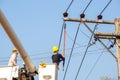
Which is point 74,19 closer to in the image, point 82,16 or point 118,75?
point 82,16

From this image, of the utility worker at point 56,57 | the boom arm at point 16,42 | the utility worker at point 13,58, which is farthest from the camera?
the utility worker at point 56,57

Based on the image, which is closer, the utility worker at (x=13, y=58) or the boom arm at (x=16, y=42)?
the boom arm at (x=16, y=42)

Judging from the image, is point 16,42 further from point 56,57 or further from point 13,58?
point 56,57

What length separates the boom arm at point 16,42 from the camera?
18.7 metres

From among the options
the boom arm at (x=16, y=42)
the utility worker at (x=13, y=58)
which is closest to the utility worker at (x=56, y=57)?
the boom arm at (x=16, y=42)

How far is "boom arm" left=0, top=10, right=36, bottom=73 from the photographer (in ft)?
61.4

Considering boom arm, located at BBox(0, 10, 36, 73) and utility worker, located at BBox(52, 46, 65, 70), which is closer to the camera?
boom arm, located at BBox(0, 10, 36, 73)

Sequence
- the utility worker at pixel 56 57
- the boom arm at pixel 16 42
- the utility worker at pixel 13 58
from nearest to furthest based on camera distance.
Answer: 1. the boom arm at pixel 16 42
2. the utility worker at pixel 13 58
3. the utility worker at pixel 56 57

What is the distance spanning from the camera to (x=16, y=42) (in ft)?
66.9

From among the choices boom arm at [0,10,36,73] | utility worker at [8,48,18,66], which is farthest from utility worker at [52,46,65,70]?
utility worker at [8,48,18,66]

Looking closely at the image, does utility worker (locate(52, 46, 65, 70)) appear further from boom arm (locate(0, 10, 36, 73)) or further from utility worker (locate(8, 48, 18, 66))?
utility worker (locate(8, 48, 18, 66))

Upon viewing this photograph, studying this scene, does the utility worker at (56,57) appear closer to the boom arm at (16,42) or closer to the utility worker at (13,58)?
the boom arm at (16,42)

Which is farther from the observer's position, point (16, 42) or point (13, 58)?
point (13, 58)

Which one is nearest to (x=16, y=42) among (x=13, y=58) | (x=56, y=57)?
(x=13, y=58)
